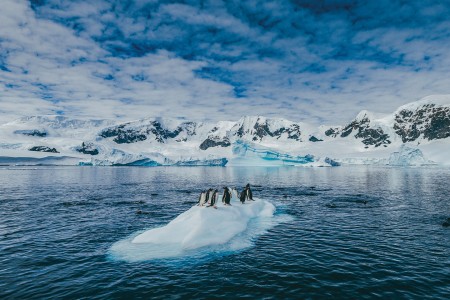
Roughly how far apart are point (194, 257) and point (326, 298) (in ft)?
24.9

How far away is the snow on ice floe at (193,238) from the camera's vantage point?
18422 millimetres

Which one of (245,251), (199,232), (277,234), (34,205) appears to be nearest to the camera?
(245,251)

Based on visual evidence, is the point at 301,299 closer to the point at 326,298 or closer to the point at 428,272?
the point at 326,298

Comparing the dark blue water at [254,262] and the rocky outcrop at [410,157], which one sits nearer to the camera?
the dark blue water at [254,262]

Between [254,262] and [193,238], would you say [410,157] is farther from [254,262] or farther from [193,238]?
[254,262]

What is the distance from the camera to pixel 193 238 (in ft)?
64.8

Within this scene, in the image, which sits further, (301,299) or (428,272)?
(428,272)

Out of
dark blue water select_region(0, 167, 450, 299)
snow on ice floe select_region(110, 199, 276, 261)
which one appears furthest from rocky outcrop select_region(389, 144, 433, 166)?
snow on ice floe select_region(110, 199, 276, 261)

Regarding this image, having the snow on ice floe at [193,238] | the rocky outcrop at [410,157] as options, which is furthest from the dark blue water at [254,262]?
the rocky outcrop at [410,157]

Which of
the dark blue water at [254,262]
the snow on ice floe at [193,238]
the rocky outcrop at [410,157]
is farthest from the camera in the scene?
the rocky outcrop at [410,157]

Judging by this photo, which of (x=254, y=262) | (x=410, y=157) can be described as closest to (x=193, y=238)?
(x=254, y=262)

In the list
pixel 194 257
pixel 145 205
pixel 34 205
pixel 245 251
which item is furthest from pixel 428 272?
pixel 34 205

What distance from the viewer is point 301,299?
1258 cm

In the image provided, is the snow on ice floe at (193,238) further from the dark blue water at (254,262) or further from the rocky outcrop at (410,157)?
the rocky outcrop at (410,157)
